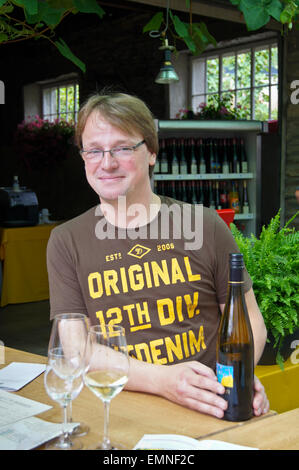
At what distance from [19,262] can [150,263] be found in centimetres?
440

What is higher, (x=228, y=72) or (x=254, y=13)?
(x=228, y=72)

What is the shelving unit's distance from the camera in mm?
4395

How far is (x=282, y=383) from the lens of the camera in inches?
86.0

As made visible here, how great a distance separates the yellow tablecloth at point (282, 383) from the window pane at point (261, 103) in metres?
4.77

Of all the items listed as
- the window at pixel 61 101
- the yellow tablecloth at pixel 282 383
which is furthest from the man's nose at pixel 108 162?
the window at pixel 61 101

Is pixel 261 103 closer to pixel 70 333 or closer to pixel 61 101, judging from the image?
pixel 61 101

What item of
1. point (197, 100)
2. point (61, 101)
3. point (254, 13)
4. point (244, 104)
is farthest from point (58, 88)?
point (254, 13)

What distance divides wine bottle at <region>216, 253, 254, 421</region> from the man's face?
503mm

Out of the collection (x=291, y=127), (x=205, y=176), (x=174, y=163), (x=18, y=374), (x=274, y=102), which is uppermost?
(x=274, y=102)

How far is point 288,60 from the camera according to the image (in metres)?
5.64

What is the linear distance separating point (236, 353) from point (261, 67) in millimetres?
5888
